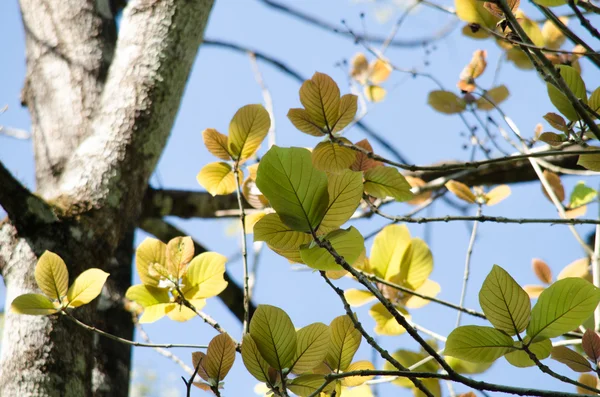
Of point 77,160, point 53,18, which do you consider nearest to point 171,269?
point 77,160

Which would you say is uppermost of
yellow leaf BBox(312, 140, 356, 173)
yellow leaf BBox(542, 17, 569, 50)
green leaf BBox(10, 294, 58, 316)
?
yellow leaf BBox(542, 17, 569, 50)

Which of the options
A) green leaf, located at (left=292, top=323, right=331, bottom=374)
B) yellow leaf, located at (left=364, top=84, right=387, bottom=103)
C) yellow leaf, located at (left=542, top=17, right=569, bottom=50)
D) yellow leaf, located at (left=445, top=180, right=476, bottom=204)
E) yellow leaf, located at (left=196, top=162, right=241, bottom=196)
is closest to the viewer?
green leaf, located at (left=292, top=323, right=331, bottom=374)

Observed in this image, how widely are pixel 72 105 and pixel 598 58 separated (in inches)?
44.7

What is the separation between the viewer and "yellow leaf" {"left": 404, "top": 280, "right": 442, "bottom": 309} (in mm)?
863

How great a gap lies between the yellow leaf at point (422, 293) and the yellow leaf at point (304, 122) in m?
0.32

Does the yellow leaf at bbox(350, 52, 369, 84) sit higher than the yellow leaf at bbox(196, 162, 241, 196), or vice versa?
the yellow leaf at bbox(350, 52, 369, 84)

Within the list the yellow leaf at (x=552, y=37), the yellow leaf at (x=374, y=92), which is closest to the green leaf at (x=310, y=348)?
the yellow leaf at (x=552, y=37)

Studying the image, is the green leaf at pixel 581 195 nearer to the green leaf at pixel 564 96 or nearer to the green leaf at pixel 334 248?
the green leaf at pixel 564 96

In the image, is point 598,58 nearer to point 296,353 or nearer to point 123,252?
point 296,353

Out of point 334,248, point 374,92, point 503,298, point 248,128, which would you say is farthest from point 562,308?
point 374,92

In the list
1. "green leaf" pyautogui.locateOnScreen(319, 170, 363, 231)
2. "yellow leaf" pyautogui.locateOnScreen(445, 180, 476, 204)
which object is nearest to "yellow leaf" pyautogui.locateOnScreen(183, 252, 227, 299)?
"green leaf" pyautogui.locateOnScreen(319, 170, 363, 231)

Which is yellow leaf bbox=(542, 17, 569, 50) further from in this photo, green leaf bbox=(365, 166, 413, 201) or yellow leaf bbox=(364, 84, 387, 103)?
green leaf bbox=(365, 166, 413, 201)

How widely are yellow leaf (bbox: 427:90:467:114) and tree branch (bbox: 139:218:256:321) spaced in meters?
0.78

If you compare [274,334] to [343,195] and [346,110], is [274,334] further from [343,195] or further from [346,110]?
[346,110]
